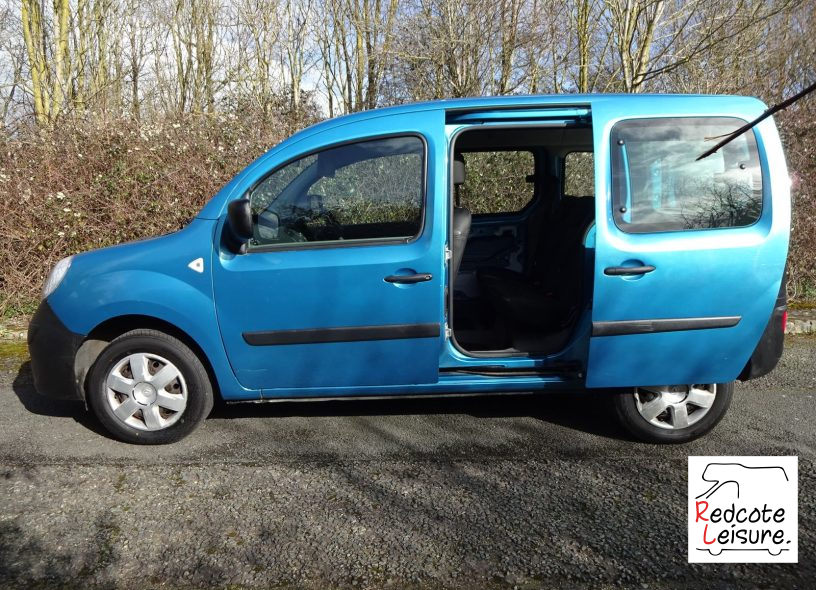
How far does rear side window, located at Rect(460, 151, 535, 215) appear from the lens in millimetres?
6145

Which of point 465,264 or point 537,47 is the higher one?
point 537,47

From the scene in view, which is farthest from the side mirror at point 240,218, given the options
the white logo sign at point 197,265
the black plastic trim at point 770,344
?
the black plastic trim at point 770,344

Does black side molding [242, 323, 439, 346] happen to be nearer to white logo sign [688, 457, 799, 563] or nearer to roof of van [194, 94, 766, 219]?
roof of van [194, 94, 766, 219]

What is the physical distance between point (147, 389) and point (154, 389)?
42 millimetres

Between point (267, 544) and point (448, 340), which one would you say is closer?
point (267, 544)

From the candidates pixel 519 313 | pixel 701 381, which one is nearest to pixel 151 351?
pixel 519 313

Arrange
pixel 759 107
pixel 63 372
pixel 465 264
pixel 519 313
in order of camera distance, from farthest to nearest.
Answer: pixel 465 264 < pixel 519 313 < pixel 63 372 < pixel 759 107

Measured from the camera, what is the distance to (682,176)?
3.62 meters

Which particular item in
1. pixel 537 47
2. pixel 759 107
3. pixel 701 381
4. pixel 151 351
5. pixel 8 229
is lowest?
pixel 701 381

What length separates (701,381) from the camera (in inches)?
147

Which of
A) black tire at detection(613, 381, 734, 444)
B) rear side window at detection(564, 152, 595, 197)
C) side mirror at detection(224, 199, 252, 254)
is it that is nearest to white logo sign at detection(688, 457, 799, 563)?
black tire at detection(613, 381, 734, 444)

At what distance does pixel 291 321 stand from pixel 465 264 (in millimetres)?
2051

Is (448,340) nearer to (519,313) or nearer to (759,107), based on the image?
(519,313)

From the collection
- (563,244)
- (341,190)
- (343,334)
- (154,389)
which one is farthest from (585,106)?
(154,389)
